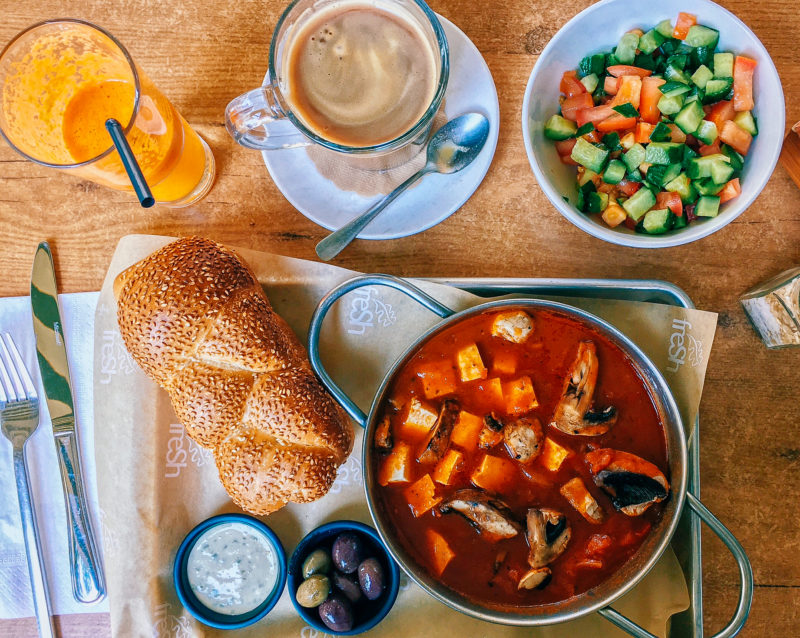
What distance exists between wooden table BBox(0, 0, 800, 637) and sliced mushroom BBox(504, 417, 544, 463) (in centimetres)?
60

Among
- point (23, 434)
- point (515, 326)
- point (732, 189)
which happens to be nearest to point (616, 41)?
point (732, 189)

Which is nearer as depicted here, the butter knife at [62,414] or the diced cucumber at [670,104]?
the diced cucumber at [670,104]

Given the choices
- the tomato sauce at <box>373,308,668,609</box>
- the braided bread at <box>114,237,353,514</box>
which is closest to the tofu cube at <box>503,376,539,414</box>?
the tomato sauce at <box>373,308,668,609</box>

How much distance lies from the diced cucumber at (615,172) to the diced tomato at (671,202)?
15cm

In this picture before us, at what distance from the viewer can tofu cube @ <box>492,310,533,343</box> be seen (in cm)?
212

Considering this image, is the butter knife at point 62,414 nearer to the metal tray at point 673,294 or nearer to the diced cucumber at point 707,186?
the metal tray at point 673,294

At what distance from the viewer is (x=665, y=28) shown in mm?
2188

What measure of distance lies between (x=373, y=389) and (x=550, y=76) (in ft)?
4.13

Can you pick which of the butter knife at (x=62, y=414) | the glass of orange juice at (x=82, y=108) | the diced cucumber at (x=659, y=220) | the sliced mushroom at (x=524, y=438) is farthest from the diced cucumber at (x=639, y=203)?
the butter knife at (x=62, y=414)

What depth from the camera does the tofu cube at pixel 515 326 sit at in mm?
2115

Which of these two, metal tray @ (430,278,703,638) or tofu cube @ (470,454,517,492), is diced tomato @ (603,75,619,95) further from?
tofu cube @ (470,454,517,492)

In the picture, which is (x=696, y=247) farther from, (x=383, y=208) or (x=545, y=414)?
(x=383, y=208)

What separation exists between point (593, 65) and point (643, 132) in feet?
0.96

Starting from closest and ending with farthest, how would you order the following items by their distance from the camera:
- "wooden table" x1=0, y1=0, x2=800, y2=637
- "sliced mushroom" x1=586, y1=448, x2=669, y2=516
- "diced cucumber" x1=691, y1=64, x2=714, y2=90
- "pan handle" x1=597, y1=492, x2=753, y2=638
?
1. "pan handle" x1=597, y1=492, x2=753, y2=638
2. "sliced mushroom" x1=586, y1=448, x2=669, y2=516
3. "diced cucumber" x1=691, y1=64, x2=714, y2=90
4. "wooden table" x1=0, y1=0, x2=800, y2=637
